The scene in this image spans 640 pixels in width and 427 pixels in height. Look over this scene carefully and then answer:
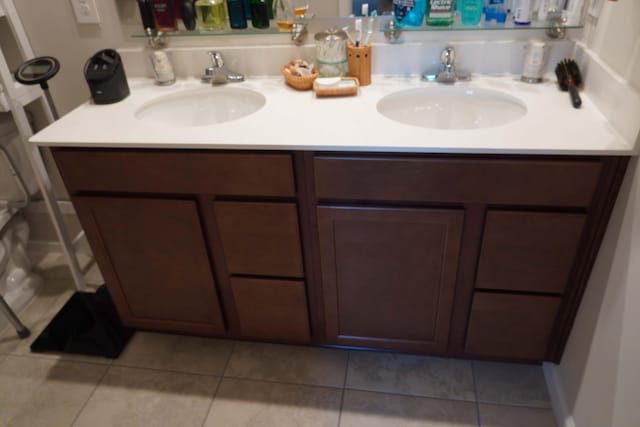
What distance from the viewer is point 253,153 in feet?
3.83

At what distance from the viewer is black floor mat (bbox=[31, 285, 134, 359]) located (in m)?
1.65

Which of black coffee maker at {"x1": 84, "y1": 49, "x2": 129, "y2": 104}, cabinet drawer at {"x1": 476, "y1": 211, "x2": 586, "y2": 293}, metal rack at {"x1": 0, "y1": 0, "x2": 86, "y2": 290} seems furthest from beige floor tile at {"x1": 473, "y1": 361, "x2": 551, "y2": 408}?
metal rack at {"x1": 0, "y1": 0, "x2": 86, "y2": 290}

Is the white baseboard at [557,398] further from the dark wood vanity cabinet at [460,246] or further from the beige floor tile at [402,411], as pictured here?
the beige floor tile at [402,411]

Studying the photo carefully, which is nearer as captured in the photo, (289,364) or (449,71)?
(449,71)

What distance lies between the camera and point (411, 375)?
152cm

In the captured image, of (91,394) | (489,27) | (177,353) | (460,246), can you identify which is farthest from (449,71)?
(91,394)

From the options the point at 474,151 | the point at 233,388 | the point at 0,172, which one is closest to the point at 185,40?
the point at 0,172

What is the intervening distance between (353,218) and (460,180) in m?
0.28

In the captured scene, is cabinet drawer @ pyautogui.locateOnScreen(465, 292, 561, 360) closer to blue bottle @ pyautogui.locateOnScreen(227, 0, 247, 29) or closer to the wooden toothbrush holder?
the wooden toothbrush holder

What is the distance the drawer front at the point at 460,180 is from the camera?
3.50 feet

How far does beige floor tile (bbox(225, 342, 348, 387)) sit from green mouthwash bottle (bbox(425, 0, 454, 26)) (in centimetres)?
107

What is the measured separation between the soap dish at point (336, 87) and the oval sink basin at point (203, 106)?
0.20 metres

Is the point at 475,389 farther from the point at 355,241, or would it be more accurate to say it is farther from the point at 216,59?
the point at 216,59

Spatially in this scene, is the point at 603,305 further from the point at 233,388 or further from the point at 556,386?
the point at 233,388
